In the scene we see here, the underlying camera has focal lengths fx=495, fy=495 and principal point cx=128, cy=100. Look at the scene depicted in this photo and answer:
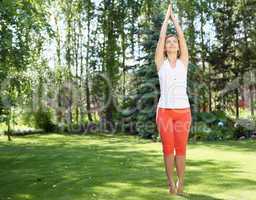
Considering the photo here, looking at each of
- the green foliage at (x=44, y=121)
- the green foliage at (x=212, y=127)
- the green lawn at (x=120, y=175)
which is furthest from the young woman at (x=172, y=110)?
the green foliage at (x=44, y=121)

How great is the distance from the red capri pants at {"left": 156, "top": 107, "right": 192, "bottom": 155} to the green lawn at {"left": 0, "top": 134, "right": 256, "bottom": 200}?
0.58 meters

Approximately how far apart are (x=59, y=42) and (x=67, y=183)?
63.6 ft

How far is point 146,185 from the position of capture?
6.58m

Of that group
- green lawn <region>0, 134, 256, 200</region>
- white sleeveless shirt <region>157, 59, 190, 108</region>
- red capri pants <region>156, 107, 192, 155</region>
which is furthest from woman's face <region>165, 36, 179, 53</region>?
green lawn <region>0, 134, 256, 200</region>

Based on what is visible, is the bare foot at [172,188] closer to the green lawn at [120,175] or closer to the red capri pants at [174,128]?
the green lawn at [120,175]

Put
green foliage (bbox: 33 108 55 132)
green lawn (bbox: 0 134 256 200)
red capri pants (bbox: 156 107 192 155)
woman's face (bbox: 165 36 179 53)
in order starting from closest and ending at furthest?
red capri pants (bbox: 156 107 192 155), woman's face (bbox: 165 36 179 53), green lawn (bbox: 0 134 256 200), green foliage (bbox: 33 108 55 132)

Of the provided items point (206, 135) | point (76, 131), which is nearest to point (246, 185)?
point (206, 135)

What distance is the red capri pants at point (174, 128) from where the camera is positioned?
5754 mm

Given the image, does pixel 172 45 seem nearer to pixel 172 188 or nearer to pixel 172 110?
pixel 172 110

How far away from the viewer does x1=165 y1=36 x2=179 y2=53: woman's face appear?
5.86 meters

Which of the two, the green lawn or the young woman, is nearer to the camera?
the young woman

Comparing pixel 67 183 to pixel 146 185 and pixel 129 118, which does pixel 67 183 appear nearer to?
pixel 146 185

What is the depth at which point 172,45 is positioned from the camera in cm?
585

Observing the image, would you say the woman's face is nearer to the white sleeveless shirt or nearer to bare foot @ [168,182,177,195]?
the white sleeveless shirt
